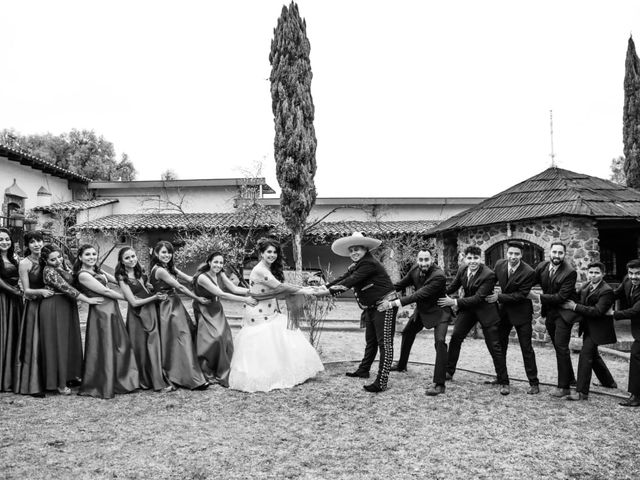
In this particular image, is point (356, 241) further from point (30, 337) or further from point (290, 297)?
point (30, 337)

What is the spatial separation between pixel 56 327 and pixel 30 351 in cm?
39

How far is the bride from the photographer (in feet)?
20.1

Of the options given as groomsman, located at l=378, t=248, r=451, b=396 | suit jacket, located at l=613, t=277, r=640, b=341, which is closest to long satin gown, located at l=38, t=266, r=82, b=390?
groomsman, located at l=378, t=248, r=451, b=396

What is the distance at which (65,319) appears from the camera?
6.05m

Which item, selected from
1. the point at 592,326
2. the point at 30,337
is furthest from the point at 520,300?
the point at 30,337

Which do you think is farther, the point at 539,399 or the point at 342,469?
the point at 539,399

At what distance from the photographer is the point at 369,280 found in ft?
21.0

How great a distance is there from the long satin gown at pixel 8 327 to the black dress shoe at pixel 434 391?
4949 mm

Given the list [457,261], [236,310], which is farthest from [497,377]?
[236,310]

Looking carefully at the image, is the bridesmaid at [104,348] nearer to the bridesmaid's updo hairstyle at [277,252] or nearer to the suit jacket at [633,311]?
the bridesmaid's updo hairstyle at [277,252]

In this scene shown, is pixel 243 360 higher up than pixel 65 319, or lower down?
lower down

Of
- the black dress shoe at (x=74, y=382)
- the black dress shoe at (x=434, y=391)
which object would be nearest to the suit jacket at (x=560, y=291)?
the black dress shoe at (x=434, y=391)

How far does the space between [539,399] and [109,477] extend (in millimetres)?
4631

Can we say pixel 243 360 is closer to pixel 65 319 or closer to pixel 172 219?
pixel 65 319
